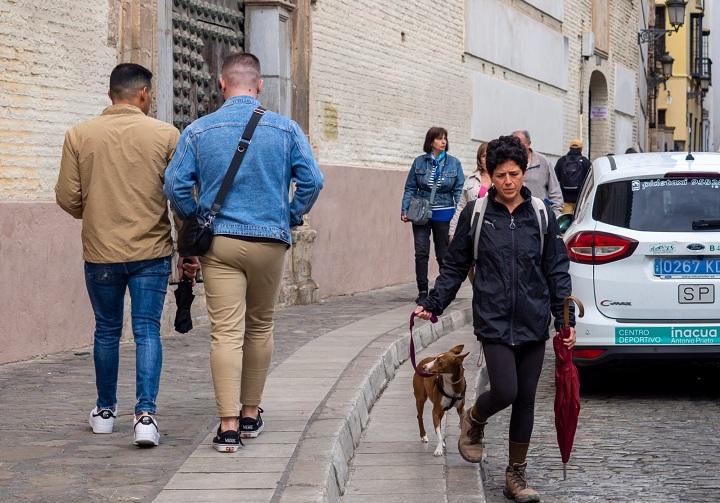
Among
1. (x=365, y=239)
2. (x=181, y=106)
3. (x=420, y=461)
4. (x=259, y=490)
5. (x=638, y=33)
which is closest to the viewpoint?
(x=259, y=490)

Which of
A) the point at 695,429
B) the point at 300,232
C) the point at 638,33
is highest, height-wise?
the point at 638,33

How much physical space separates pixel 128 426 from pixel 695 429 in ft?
10.8

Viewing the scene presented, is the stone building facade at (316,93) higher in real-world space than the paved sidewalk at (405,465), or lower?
higher

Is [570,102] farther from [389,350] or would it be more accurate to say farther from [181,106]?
[389,350]

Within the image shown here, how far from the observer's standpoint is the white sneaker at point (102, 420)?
7117mm

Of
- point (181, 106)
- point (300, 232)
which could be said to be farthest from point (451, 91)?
point (181, 106)

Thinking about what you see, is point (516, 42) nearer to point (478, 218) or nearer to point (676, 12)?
point (676, 12)

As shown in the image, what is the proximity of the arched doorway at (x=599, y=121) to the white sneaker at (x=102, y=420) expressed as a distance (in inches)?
1112

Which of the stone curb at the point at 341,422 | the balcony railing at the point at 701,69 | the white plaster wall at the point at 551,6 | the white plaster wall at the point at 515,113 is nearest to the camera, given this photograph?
the stone curb at the point at 341,422

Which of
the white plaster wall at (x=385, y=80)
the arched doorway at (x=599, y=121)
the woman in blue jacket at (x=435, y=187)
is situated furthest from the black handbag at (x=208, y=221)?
the arched doorway at (x=599, y=121)

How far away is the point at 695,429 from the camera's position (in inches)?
332

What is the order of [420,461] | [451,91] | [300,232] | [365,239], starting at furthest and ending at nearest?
[451,91] < [365,239] < [300,232] < [420,461]

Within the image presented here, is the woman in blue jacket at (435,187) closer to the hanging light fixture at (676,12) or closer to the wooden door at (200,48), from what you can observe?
the wooden door at (200,48)

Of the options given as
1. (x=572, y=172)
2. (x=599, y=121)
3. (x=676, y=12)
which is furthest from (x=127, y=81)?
(x=599, y=121)
